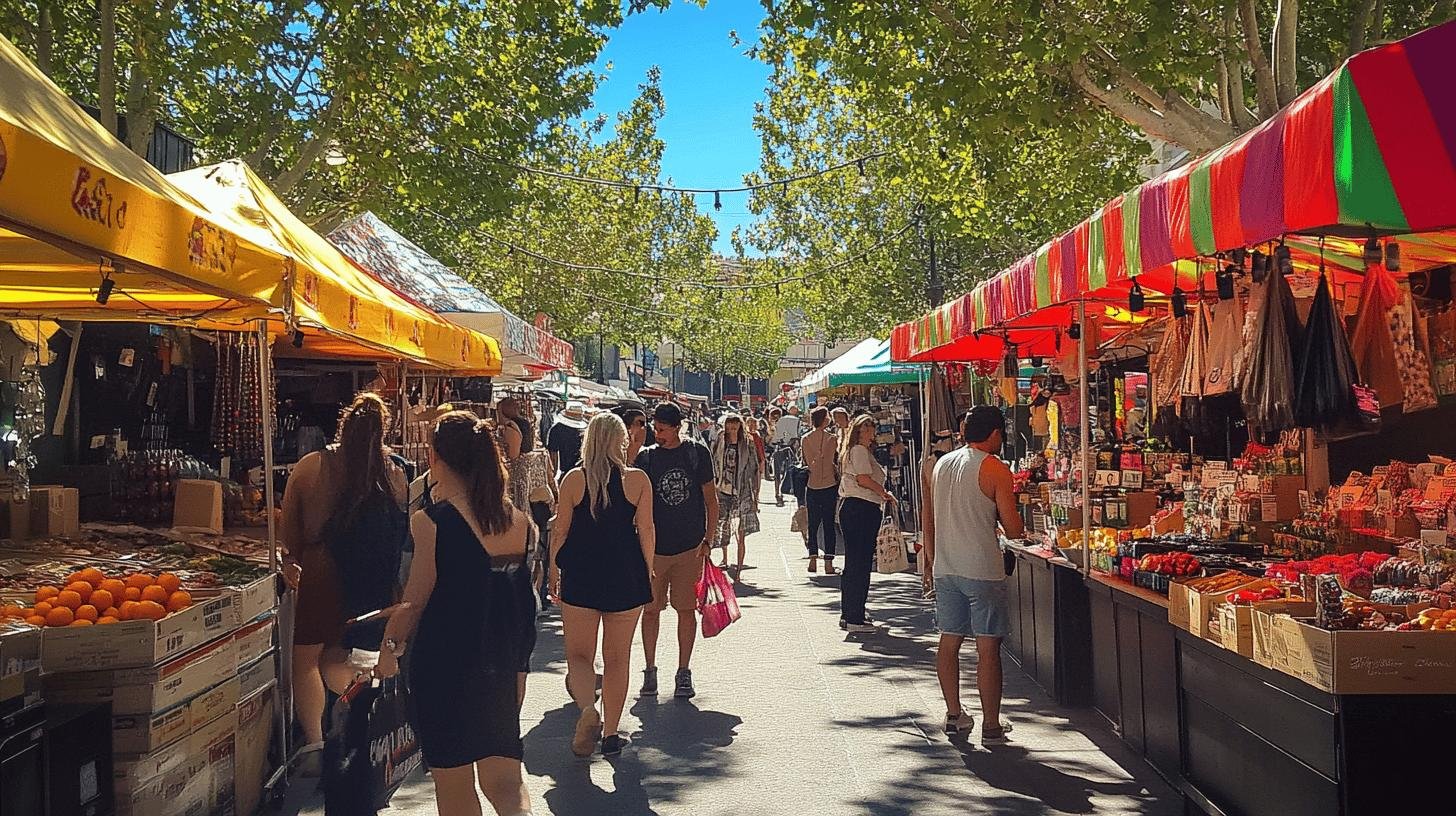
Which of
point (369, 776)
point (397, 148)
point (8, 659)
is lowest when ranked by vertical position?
point (369, 776)

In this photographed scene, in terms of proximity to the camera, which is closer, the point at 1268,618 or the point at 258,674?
the point at 1268,618

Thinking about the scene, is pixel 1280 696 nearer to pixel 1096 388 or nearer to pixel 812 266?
pixel 1096 388

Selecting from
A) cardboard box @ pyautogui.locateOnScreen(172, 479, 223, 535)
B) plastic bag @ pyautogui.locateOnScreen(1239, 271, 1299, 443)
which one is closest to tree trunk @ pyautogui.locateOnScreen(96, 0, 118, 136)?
cardboard box @ pyautogui.locateOnScreen(172, 479, 223, 535)

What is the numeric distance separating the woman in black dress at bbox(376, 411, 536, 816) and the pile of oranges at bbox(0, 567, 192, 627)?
1.07 m

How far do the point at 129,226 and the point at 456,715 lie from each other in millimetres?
2041

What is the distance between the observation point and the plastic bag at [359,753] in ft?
14.9

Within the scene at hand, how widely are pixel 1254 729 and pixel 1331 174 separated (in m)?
2.47

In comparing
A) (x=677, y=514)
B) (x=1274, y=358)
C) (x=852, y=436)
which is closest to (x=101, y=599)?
(x=677, y=514)

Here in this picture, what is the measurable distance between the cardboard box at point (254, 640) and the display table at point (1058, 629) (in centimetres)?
478

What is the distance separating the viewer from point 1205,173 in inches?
175

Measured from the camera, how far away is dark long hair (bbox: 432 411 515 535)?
15.3ft

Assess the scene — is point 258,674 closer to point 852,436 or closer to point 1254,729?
point 1254,729

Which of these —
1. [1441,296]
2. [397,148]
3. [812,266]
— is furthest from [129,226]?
[812,266]

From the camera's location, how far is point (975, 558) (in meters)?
6.91
